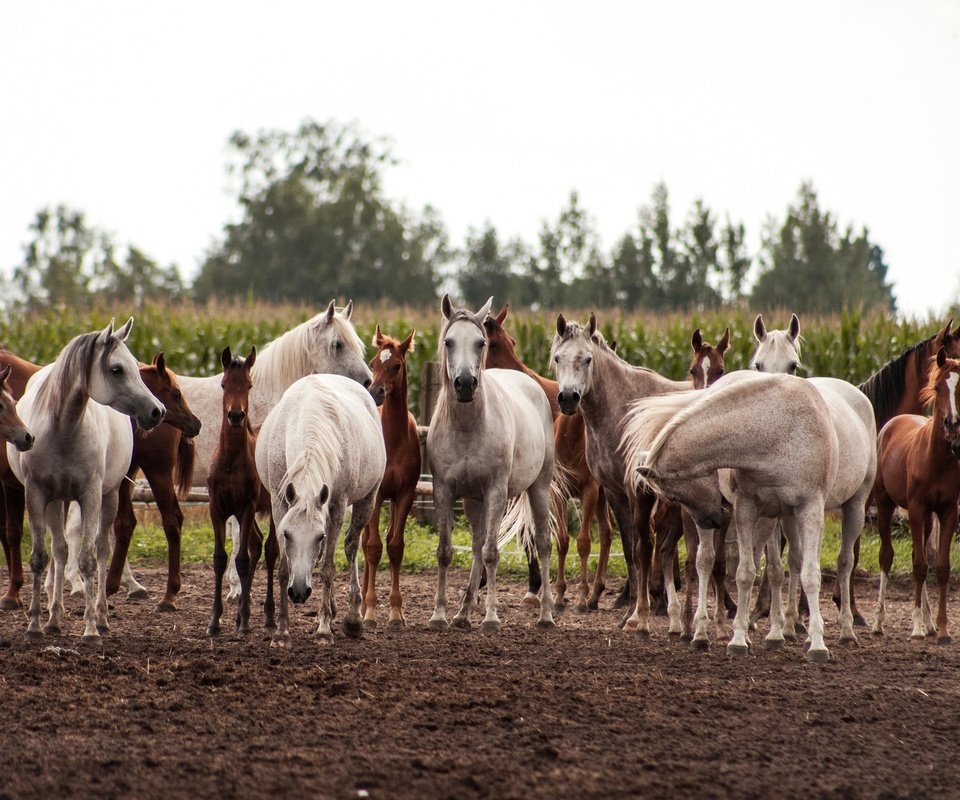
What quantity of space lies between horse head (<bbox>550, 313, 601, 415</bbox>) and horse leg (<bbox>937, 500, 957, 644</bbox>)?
9.79 ft

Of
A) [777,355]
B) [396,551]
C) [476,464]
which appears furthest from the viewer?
[777,355]

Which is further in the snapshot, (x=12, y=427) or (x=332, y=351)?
(x=332, y=351)

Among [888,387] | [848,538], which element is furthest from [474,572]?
[888,387]

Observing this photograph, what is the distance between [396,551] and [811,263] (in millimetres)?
43537

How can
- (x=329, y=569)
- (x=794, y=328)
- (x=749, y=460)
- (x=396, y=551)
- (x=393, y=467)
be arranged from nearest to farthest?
(x=749, y=460)
(x=329, y=569)
(x=396, y=551)
(x=393, y=467)
(x=794, y=328)

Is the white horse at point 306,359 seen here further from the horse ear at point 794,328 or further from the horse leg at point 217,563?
the horse ear at point 794,328

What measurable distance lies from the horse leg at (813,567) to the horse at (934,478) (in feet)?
4.87

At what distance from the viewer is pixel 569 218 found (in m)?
52.4

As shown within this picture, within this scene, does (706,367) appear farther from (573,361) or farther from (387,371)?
(387,371)

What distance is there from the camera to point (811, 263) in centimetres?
4875

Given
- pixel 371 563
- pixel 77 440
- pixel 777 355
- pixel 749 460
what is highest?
pixel 777 355

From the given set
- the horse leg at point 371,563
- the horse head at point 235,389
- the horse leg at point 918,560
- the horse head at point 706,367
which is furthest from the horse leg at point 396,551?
the horse leg at point 918,560

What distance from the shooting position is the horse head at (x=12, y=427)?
719 centimetres

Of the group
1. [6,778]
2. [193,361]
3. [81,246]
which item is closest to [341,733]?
[6,778]
